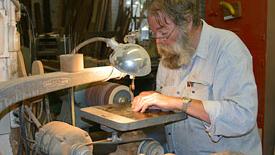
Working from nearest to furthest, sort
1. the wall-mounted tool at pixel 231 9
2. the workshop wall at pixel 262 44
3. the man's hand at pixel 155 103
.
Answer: the man's hand at pixel 155 103, the workshop wall at pixel 262 44, the wall-mounted tool at pixel 231 9

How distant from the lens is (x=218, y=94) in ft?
4.62

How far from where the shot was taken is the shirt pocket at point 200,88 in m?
1.44

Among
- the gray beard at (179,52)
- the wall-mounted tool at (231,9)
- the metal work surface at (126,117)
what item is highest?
the wall-mounted tool at (231,9)

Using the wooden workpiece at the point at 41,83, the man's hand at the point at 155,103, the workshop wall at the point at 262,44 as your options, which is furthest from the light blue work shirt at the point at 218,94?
the workshop wall at the point at 262,44

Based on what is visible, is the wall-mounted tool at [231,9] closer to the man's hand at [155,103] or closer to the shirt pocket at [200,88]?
the shirt pocket at [200,88]

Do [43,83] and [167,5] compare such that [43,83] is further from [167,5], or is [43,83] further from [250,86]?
[250,86]

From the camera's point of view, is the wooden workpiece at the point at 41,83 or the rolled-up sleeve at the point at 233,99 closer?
the wooden workpiece at the point at 41,83

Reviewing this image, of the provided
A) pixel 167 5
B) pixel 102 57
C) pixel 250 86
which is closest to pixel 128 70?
pixel 167 5

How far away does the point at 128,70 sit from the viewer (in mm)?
1221

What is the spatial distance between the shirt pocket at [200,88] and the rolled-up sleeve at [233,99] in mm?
47

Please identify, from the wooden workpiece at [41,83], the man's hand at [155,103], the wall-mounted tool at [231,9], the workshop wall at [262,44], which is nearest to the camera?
the wooden workpiece at [41,83]

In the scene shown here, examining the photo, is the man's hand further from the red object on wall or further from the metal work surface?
the red object on wall

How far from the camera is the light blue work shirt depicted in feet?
4.30

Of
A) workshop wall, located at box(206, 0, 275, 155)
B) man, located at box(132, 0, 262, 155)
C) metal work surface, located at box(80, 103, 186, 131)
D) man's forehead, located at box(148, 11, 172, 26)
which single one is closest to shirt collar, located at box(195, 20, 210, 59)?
man, located at box(132, 0, 262, 155)
